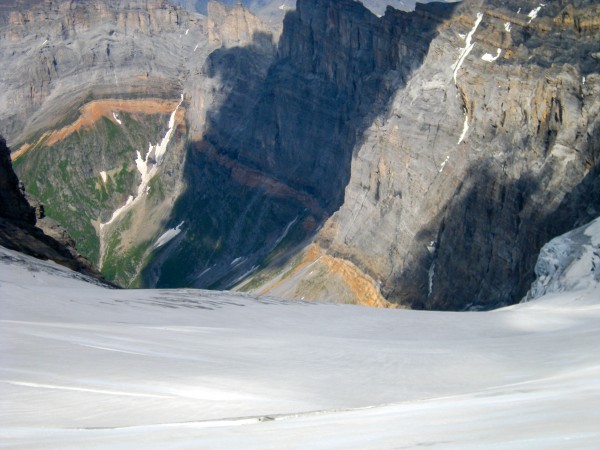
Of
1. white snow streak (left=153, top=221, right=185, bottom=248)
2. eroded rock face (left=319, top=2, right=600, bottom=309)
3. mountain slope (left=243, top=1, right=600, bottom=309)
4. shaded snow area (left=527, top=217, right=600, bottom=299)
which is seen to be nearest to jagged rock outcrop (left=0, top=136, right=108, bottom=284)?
shaded snow area (left=527, top=217, right=600, bottom=299)

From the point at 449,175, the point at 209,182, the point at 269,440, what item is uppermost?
the point at 269,440

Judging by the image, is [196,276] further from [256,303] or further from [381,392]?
[381,392]


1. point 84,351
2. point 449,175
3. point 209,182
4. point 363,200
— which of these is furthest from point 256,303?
point 209,182

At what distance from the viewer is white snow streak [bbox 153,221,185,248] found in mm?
189500

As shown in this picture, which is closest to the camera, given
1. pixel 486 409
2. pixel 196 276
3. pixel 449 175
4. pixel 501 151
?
pixel 486 409

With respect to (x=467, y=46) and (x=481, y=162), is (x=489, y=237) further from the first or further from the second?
(x=467, y=46)

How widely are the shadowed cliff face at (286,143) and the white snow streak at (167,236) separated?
3.35m

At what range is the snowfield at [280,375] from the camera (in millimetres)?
11789

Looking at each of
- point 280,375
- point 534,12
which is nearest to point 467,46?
point 534,12

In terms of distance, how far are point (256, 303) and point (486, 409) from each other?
66.2 ft

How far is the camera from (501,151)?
264 ft

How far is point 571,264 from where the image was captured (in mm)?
41906

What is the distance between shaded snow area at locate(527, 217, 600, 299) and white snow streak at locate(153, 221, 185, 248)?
148 metres

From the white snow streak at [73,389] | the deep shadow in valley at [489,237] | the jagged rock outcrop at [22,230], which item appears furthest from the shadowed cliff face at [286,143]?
the white snow streak at [73,389]
